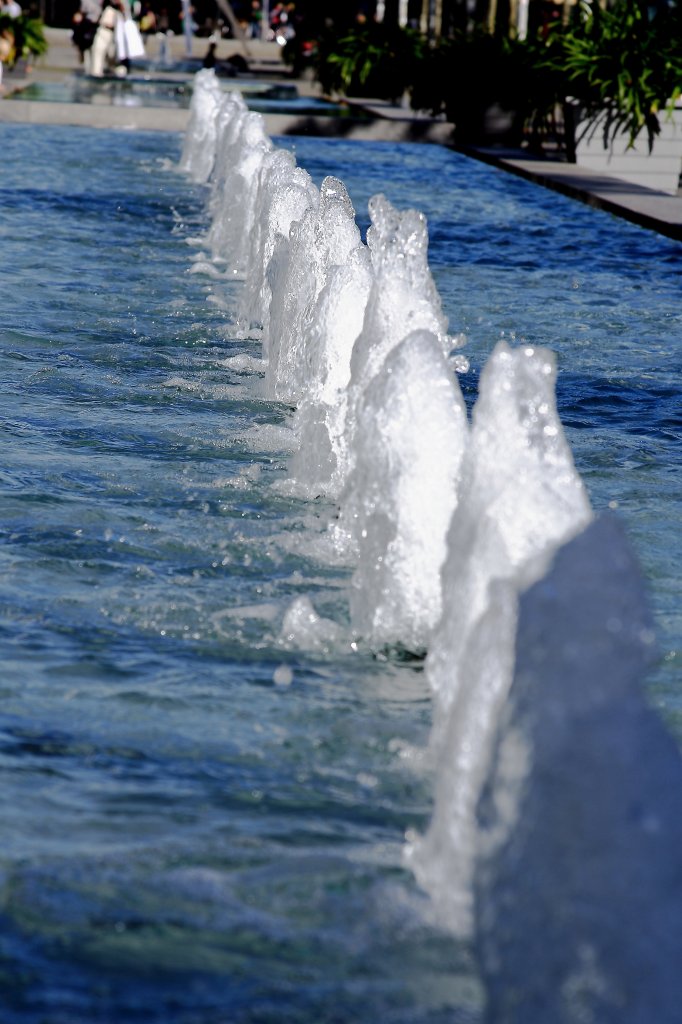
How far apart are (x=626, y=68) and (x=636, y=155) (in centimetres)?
124

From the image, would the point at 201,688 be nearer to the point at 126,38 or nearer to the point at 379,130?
the point at 379,130

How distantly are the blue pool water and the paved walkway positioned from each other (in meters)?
6.00

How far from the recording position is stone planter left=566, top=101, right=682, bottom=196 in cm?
2117

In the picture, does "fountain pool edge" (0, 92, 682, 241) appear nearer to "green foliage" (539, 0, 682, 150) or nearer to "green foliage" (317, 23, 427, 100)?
"green foliage" (539, 0, 682, 150)

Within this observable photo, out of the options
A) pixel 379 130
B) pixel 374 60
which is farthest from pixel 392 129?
pixel 374 60

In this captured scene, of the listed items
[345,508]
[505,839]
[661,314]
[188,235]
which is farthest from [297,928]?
[188,235]

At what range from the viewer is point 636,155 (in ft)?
70.7

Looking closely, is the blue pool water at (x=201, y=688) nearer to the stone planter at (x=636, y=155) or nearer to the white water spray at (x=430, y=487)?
the white water spray at (x=430, y=487)

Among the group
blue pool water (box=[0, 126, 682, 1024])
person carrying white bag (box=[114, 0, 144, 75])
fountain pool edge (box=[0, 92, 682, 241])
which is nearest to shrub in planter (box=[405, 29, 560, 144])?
fountain pool edge (box=[0, 92, 682, 241])

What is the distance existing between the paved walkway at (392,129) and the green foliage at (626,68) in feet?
2.71

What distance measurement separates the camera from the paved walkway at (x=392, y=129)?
55.9ft

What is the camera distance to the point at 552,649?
2.77m

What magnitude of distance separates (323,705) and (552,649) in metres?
2.04

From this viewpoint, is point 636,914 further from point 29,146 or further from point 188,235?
point 29,146
